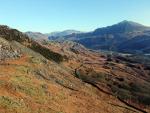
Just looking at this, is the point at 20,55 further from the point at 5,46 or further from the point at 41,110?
the point at 41,110

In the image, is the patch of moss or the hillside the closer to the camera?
the patch of moss

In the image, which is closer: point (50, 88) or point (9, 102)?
point (9, 102)

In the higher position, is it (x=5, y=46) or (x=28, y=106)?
(x=5, y=46)

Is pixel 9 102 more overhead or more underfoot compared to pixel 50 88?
more overhead

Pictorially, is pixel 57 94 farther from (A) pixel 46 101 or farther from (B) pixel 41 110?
(B) pixel 41 110

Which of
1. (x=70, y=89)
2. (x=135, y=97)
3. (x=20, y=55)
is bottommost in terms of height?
(x=135, y=97)

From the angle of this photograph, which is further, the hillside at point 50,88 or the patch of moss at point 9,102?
the hillside at point 50,88

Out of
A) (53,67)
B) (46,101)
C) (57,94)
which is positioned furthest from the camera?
(53,67)

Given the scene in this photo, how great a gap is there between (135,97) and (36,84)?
37.1 m

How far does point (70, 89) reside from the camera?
7075 centimetres

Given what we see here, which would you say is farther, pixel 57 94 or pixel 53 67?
pixel 53 67

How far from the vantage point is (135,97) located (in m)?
88.8

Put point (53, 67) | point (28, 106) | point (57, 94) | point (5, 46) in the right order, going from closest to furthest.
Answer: point (28, 106)
point (57, 94)
point (5, 46)
point (53, 67)

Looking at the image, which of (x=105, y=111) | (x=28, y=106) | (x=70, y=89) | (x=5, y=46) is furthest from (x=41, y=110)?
(x=5, y=46)
